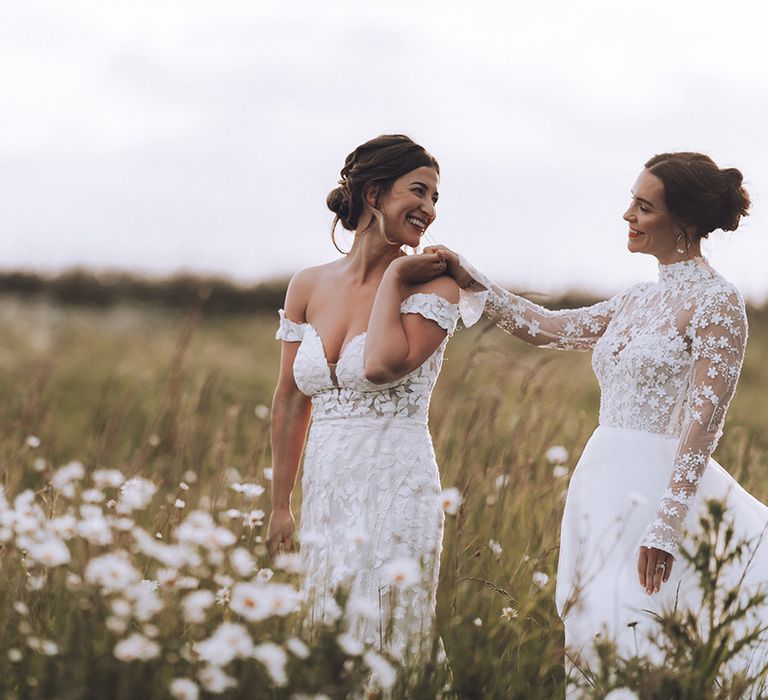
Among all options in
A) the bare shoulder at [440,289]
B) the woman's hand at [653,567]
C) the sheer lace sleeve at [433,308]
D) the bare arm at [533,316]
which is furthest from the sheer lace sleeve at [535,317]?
the woman's hand at [653,567]

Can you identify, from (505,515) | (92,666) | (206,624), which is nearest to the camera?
(92,666)

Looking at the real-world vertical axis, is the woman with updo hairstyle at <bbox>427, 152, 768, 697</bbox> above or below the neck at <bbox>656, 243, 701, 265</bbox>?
below

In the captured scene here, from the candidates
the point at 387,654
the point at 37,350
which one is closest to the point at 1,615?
the point at 387,654

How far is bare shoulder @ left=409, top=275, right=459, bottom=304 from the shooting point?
4211 millimetres

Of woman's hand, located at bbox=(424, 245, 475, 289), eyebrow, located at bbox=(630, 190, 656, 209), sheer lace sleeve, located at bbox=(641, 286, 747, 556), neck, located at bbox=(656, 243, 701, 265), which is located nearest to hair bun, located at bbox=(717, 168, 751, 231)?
neck, located at bbox=(656, 243, 701, 265)

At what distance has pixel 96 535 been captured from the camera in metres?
2.71

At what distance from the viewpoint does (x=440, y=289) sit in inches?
167

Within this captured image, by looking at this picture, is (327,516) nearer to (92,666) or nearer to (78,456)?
(92,666)

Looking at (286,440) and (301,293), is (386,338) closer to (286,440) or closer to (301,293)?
(301,293)

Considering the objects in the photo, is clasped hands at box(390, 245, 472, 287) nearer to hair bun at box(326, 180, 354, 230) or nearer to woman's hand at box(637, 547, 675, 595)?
hair bun at box(326, 180, 354, 230)

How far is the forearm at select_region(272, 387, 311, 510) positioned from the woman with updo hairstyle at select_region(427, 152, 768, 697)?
0.90 metres

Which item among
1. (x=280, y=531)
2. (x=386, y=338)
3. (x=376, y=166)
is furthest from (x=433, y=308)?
(x=280, y=531)

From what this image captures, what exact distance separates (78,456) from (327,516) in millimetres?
5853

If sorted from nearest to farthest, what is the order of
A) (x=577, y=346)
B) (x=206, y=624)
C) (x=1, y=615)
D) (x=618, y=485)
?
1. (x=206, y=624)
2. (x=1, y=615)
3. (x=618, y=485)
4. (x=577, y=346)
